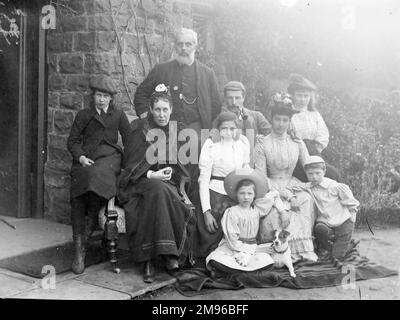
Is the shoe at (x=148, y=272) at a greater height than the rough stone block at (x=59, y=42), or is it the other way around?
the rough stone block at (x=59, y=42)

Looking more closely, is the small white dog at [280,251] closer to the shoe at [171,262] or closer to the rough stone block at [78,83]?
the shoe at [171,262]

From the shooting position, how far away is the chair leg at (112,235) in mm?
4320

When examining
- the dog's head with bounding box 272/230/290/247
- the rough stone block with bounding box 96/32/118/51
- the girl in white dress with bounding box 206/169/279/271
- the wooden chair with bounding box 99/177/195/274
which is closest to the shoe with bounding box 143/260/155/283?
the wooden chair with bounding box 99/177/195/274

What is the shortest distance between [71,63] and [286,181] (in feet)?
7.76

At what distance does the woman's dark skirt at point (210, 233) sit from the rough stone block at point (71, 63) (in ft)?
6.21

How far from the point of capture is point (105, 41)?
5258 mm

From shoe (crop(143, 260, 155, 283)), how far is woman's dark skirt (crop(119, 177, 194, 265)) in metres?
0.06

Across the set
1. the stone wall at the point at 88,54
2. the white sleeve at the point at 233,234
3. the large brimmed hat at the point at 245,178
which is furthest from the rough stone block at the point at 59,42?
the white sleeve at the point at 233,234

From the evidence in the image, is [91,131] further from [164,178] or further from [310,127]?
[310,127]

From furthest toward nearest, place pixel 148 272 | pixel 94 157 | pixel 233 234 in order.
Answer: pixel 94 157 < pixel 233 234 < pixel 148 272

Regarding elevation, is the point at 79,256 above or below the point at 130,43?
below

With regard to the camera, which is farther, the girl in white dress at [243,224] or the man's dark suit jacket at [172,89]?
the man's dark suit jacket at [172,89]

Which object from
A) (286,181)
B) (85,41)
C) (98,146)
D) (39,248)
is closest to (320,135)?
(286,181)
